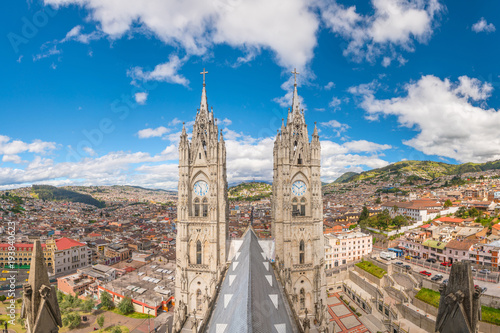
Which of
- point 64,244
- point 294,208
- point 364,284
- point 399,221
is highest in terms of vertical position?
point 294,208

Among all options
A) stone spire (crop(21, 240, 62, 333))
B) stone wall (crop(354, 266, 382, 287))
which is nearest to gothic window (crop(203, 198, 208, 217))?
stone spire (crop(21, 240, 62, 333))

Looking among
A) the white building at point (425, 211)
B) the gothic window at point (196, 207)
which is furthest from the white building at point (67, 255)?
the white building at point (425, 211)

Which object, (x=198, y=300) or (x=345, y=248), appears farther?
(x=345, y=248)

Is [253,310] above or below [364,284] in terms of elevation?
above

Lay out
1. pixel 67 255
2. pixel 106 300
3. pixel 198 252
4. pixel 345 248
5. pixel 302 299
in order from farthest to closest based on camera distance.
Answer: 1. pixel 67 255
2. pixel 345 248
3. pixel 106 300
4. pixel 302 299
5. pixel 198 252

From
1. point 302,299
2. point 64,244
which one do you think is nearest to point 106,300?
point 64,244

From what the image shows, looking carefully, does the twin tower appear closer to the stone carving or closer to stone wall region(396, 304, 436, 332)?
the stone carving

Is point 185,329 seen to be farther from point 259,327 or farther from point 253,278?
point 259,327

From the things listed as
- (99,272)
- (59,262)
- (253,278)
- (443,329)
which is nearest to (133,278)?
(99,272)

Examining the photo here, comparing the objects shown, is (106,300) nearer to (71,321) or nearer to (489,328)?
(71,321)
